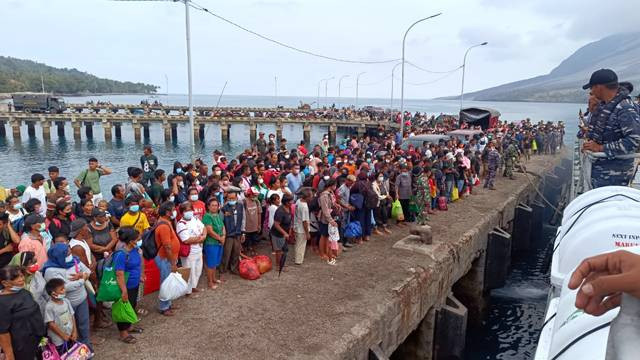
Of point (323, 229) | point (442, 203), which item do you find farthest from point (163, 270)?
point (442, 203)

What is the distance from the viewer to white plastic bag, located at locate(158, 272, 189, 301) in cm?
648

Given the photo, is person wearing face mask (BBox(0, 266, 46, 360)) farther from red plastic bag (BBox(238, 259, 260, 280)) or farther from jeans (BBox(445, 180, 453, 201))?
jeans (BBox(445, 180, 453, 201))

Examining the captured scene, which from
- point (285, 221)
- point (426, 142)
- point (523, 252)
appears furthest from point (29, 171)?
point (523, 252)

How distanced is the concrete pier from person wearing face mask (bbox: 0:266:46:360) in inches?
45.6

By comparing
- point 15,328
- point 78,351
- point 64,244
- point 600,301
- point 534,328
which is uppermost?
point 600,301

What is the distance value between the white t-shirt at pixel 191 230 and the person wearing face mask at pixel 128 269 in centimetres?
97

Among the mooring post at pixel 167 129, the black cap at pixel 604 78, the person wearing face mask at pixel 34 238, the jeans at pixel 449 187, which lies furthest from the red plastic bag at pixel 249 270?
the mooring post at pixel 167 129

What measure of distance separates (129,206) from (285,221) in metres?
2.85

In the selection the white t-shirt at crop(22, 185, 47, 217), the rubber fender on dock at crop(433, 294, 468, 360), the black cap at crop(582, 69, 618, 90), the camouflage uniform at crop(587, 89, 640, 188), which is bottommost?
the rubber fender on dock at crop(433, 294, 468, 360)

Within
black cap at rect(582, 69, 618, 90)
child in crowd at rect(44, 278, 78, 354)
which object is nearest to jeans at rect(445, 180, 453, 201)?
black cap at rect(582, 69, 618, 90)

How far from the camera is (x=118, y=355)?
222 inches

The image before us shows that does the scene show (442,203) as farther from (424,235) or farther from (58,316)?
(58,316)

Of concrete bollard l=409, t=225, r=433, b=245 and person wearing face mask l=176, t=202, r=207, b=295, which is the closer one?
person wearing face mask l=176, t=202, r=207, b=295

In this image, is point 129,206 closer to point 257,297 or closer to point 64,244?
point 64,244
